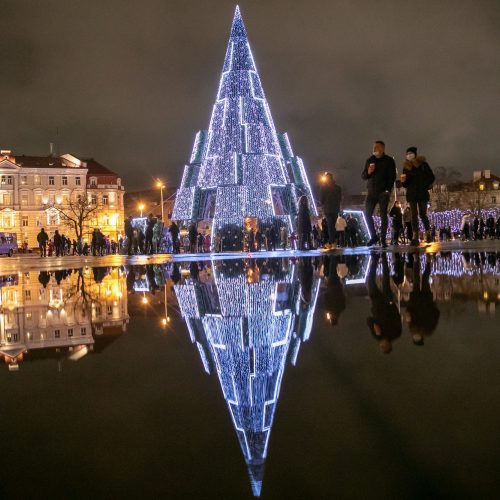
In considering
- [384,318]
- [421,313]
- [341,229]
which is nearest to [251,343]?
[384,318]

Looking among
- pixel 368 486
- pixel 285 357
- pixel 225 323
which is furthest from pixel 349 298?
pixel 368 486

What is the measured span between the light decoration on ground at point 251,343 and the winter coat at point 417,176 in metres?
6.29

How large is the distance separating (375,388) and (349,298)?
2078 mm

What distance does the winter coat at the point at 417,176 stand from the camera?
9.86 m

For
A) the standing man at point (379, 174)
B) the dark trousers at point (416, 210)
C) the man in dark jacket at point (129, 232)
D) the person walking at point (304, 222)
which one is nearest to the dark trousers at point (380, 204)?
the standing man at point (379, 174)

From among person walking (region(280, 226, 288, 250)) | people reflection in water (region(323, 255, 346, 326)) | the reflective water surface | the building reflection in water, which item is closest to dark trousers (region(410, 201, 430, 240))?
people reflection in water (region(323, 255, 346, 326))

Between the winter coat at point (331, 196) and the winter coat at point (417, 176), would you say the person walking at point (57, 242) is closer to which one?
the winter coat at point (331, 196)

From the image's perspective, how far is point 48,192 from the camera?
82.1 meters

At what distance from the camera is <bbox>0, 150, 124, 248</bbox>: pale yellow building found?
79.9 metres

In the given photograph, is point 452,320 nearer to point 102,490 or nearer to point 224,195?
point 102,490

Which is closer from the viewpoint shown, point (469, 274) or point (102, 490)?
point (102, 490)

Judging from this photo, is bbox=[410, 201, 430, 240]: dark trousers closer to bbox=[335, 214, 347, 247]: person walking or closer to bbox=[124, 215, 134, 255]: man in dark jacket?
bbox=[335, 214, 347, 247]: person walking

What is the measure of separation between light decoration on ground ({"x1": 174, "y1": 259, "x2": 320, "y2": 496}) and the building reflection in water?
37 cm

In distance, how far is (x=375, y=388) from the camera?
1.35 metres
